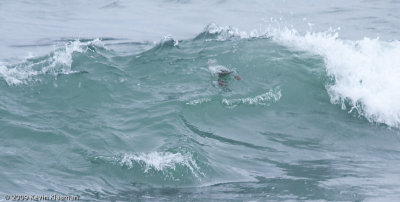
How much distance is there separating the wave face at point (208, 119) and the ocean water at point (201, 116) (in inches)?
0.9

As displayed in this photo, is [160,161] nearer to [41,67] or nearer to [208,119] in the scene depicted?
[208,119]

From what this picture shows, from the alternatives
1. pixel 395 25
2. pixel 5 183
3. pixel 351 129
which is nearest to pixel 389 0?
pixel 395 25

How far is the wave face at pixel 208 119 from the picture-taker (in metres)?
6.95

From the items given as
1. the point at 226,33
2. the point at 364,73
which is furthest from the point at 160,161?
the point at 226,33

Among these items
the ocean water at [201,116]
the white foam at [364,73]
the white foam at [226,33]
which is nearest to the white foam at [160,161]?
the ocean water at [201,116]

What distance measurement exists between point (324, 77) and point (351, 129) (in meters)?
1.72

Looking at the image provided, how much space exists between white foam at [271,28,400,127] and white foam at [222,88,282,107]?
0.91 m

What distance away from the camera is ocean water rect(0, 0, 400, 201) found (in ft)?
22.8

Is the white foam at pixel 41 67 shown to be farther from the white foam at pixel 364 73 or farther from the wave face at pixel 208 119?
the white foam at pixel 364 73

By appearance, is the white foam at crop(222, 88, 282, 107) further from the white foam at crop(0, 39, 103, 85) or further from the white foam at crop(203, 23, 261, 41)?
the white foam at crop(0, 39, 103, 85)

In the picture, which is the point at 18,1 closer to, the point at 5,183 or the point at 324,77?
the point at 324,77

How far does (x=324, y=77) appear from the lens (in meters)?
10.7

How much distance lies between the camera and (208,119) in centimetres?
911

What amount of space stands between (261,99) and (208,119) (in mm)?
1195
